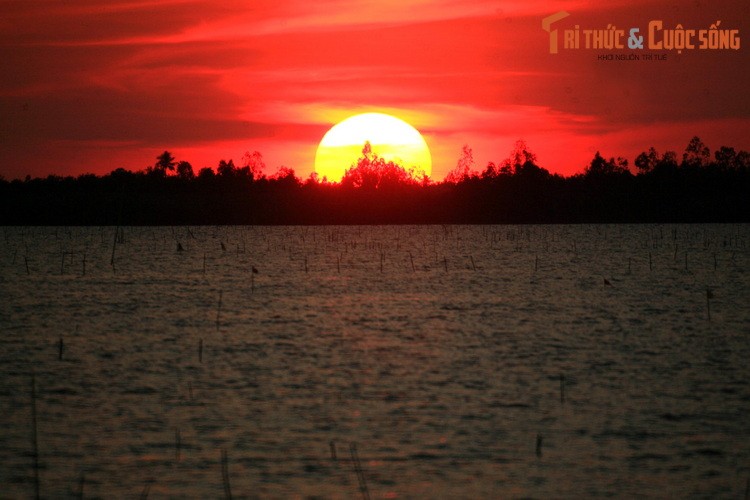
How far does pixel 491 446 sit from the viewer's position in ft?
46.4

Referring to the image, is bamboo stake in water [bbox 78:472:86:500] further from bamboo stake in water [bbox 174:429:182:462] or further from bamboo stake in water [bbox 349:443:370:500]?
bamboo stake in water [bbox 349:443:370:500]

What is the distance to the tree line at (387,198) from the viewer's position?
17225cm

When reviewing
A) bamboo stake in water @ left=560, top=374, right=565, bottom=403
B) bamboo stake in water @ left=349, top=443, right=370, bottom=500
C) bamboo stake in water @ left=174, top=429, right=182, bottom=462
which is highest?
bamboo stake in water @ left=560, top=374, right=565, bottom=403

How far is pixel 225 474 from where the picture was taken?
12.8m

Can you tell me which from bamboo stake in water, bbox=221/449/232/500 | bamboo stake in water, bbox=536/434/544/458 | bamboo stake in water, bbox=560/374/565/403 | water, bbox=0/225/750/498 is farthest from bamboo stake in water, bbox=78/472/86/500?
bamboo stake in water, bbox=560/374/565/403

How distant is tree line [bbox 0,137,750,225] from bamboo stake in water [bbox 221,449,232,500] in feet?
504

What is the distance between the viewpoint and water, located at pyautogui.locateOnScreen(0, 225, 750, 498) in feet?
41.7

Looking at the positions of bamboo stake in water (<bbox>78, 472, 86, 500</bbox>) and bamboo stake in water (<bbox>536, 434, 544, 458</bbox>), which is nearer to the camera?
bamboo stake in water (<bbox>78, 472, 86, 500</bbox>)

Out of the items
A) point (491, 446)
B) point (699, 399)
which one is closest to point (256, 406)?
point (491, 446)

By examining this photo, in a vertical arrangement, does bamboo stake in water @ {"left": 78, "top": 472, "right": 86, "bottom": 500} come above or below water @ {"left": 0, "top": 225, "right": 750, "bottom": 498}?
below

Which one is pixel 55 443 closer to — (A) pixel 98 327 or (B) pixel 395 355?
(B) pixel 395 355

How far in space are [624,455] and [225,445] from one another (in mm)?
6007

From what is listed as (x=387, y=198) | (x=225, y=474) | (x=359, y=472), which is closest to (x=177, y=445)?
(x=225, y=474)

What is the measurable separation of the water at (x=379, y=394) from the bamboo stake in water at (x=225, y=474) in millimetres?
83
